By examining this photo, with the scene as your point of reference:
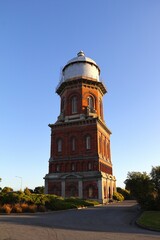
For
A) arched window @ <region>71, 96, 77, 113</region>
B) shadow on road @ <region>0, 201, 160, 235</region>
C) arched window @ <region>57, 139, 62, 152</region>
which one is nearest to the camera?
shadow on road @ <region>0, 201, 160, 235</region>

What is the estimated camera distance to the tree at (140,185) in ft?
82.1

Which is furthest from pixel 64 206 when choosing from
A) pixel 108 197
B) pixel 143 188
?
pixel 108 197

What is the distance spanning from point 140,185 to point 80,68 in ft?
103

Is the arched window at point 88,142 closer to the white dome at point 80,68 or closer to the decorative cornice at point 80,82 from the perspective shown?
the decorative cornice at point 80,82

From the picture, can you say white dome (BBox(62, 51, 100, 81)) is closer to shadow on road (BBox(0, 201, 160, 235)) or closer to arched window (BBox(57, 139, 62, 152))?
arched window (BBox(57, 139, 62, 152))

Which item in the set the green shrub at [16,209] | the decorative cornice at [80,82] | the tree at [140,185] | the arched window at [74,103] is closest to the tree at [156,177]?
the tree at [140,185]

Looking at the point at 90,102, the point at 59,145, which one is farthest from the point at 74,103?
the point at 59,145

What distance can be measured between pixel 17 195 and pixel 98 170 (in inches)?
748

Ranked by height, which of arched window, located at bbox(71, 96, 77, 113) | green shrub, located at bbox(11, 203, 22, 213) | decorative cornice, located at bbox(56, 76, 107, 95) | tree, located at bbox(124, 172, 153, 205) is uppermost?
decorative cornice, located at bbox(56, 76, 107, 95)

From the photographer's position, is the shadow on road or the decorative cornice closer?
the shadow on road

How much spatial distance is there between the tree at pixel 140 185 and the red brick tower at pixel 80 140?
13.5 meters

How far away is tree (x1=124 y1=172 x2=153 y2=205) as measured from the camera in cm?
2503

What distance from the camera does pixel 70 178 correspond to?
41750 millimetres

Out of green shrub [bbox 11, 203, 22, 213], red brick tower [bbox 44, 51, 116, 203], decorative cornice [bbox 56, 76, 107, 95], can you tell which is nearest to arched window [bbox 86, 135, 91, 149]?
red brick tower [bbox 44, 51, 116, 203]
